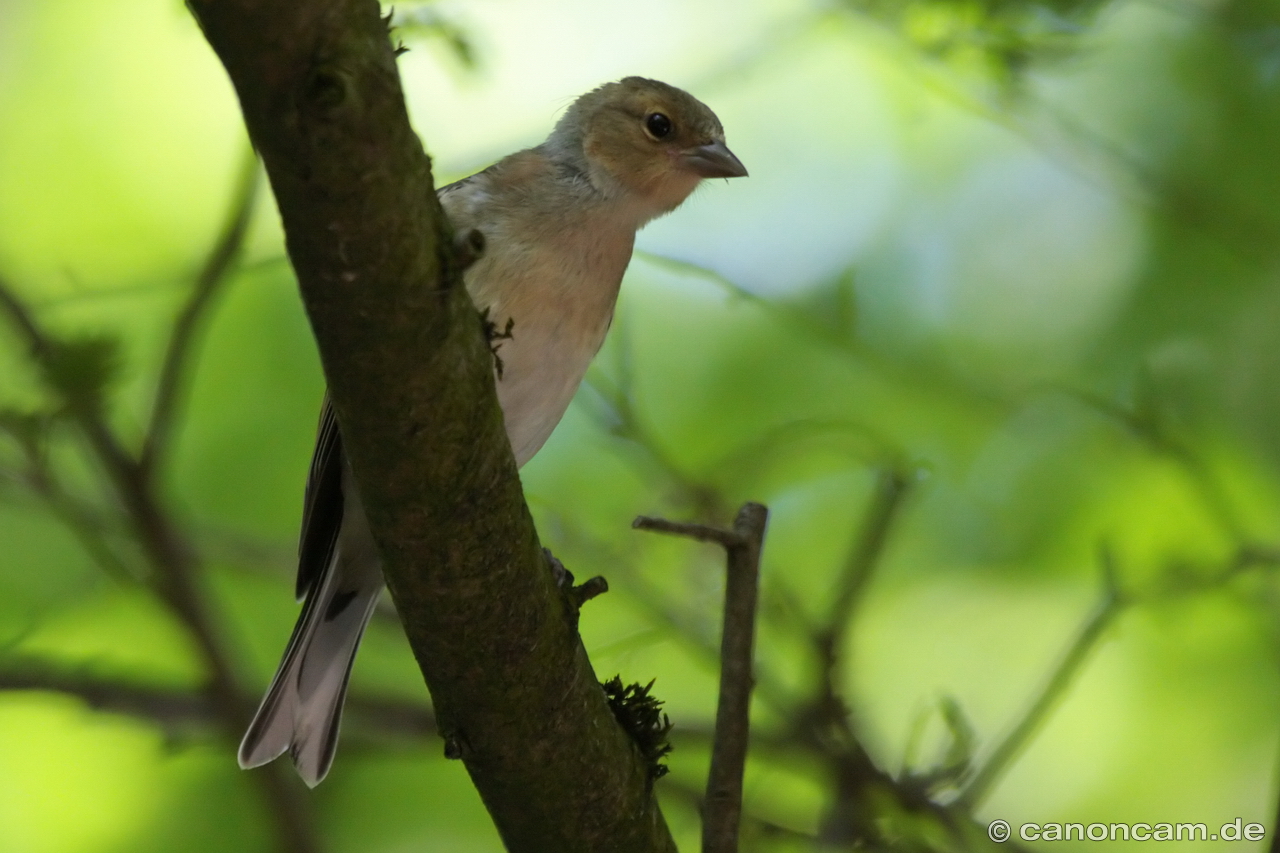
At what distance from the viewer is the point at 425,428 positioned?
2.49 meters

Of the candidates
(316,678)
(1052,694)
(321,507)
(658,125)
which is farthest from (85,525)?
(1052,694)

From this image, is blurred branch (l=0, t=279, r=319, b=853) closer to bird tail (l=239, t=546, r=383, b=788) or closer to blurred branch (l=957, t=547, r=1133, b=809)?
bird tail (l=239, t=546, r=383, b=788)

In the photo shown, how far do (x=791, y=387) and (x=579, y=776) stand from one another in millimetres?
3189

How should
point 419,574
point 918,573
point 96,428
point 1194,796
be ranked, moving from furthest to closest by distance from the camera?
point 918,573
point 1194,796
point 96,428
point 419,574

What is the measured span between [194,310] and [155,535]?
693 mm

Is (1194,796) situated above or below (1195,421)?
below

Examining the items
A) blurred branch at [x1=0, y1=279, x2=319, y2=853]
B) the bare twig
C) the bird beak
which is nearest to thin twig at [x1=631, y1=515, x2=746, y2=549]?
the bare twig

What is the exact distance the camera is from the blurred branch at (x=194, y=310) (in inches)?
146

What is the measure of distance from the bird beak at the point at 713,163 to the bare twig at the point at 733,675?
6.38 feet

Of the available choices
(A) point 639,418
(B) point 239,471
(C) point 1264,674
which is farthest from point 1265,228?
(B) point 239,471

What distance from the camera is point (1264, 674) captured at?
17.9ft

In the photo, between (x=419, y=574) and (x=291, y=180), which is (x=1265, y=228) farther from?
(x=291, y=180)

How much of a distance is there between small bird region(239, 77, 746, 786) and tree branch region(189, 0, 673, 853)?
114 centimetres

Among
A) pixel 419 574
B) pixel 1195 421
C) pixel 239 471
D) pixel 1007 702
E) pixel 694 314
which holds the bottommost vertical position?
pixel 419 574
